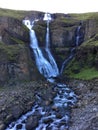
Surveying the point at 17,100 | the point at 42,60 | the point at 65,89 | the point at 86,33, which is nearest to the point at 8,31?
the point at 42,60

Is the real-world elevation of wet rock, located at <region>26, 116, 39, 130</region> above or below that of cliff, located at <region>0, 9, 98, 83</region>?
below

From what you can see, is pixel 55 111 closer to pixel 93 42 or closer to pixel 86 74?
pixel 86 74

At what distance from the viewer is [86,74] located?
79.6 metres

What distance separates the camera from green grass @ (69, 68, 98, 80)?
7649 cm

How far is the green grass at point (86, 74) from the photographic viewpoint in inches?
3011

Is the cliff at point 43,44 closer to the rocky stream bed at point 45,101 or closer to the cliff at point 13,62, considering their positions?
the cliff at point 13,62

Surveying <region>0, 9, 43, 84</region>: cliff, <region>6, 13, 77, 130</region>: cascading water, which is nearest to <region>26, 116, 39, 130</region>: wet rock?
<region>6, 13, 77, 130</region>: cascading water

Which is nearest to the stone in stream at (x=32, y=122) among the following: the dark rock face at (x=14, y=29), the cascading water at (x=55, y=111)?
the cascading water at (x=55, y=111)

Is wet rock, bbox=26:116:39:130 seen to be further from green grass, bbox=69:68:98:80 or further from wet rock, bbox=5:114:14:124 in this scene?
green grass, bbox=69:68:98:80

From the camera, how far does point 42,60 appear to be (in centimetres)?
9081

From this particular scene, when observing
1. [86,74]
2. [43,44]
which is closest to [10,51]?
[86,74]

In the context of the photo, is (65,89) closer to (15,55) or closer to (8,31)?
(15,55)

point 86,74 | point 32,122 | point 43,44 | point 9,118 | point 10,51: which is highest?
point 10,51

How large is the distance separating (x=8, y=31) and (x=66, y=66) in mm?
24344
